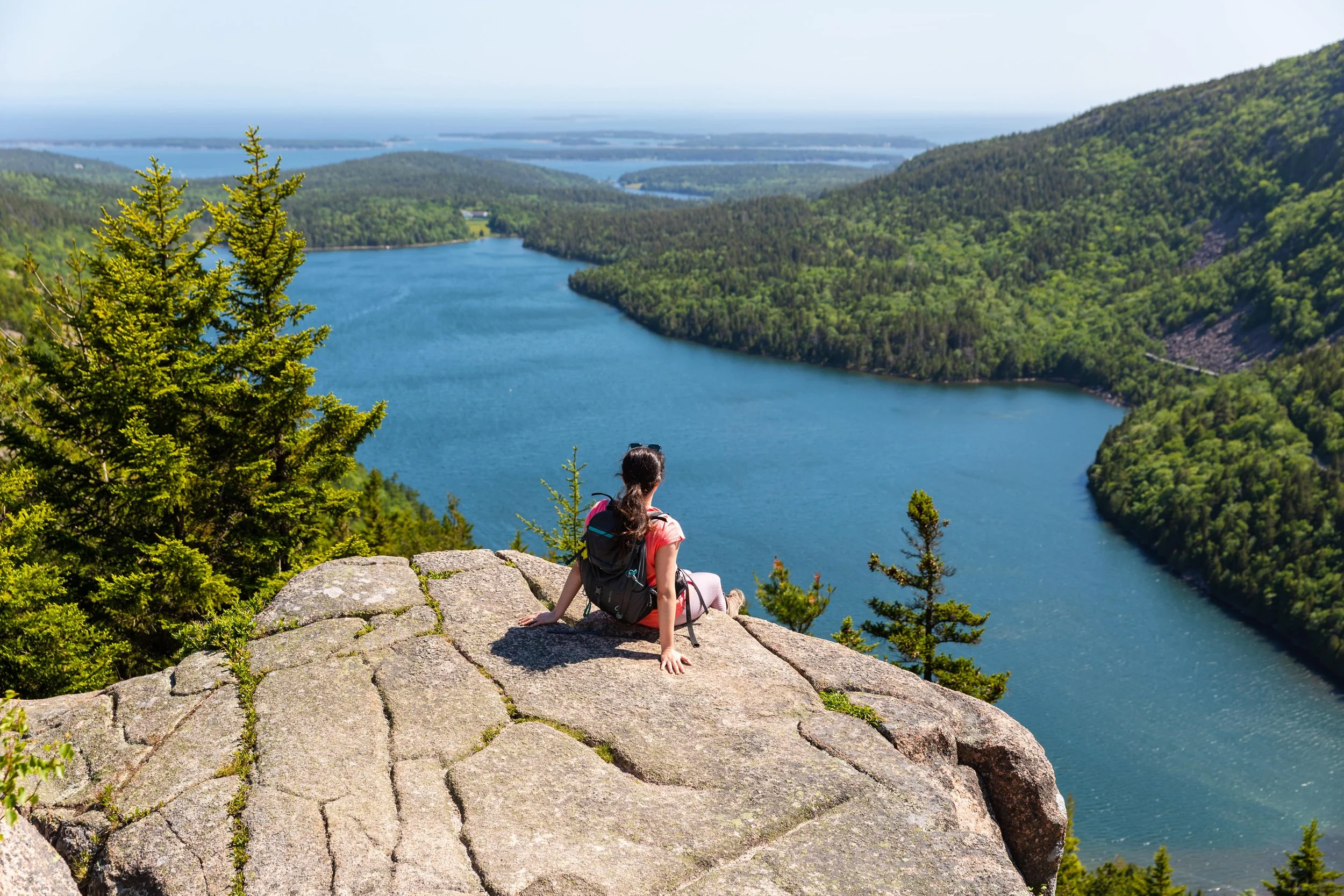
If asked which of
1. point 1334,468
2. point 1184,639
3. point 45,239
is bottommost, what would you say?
point 1184,639

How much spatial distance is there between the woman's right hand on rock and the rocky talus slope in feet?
0.40

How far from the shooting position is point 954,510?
9838 cm

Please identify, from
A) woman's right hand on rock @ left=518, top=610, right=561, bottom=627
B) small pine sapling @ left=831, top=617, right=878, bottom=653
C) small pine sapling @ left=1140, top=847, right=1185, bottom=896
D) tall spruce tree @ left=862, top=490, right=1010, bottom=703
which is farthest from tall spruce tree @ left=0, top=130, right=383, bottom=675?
small pine sapling @ left=1140, top=847, right=1185, bottom=896

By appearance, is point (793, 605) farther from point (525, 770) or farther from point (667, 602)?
point (525, 770)

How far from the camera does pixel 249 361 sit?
20875mm

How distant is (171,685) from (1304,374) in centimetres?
14907

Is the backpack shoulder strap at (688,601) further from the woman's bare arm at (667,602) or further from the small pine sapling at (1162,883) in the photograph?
the small pine sapling at (1162,883)

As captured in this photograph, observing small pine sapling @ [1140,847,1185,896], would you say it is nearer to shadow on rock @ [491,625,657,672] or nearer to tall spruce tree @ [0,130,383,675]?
tall spruce tree @ [0,130,383,675]

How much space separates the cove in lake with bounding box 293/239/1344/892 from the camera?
196ft

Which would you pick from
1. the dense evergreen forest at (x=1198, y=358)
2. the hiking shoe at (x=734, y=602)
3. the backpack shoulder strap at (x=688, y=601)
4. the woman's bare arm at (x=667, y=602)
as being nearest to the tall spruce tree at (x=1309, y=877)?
the hiking shoe at (x=734, y=602)

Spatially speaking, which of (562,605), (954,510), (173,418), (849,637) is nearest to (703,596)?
(562,605)

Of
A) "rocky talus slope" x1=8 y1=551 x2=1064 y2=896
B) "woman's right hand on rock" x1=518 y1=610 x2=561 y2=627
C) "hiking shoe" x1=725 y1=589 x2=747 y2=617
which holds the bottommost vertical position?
"hiking shoe" x1=725 y1=589 x2=747 y2=617

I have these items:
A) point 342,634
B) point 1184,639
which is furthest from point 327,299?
point 342,634

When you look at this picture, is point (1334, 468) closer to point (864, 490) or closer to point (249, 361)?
point (864, 490)
